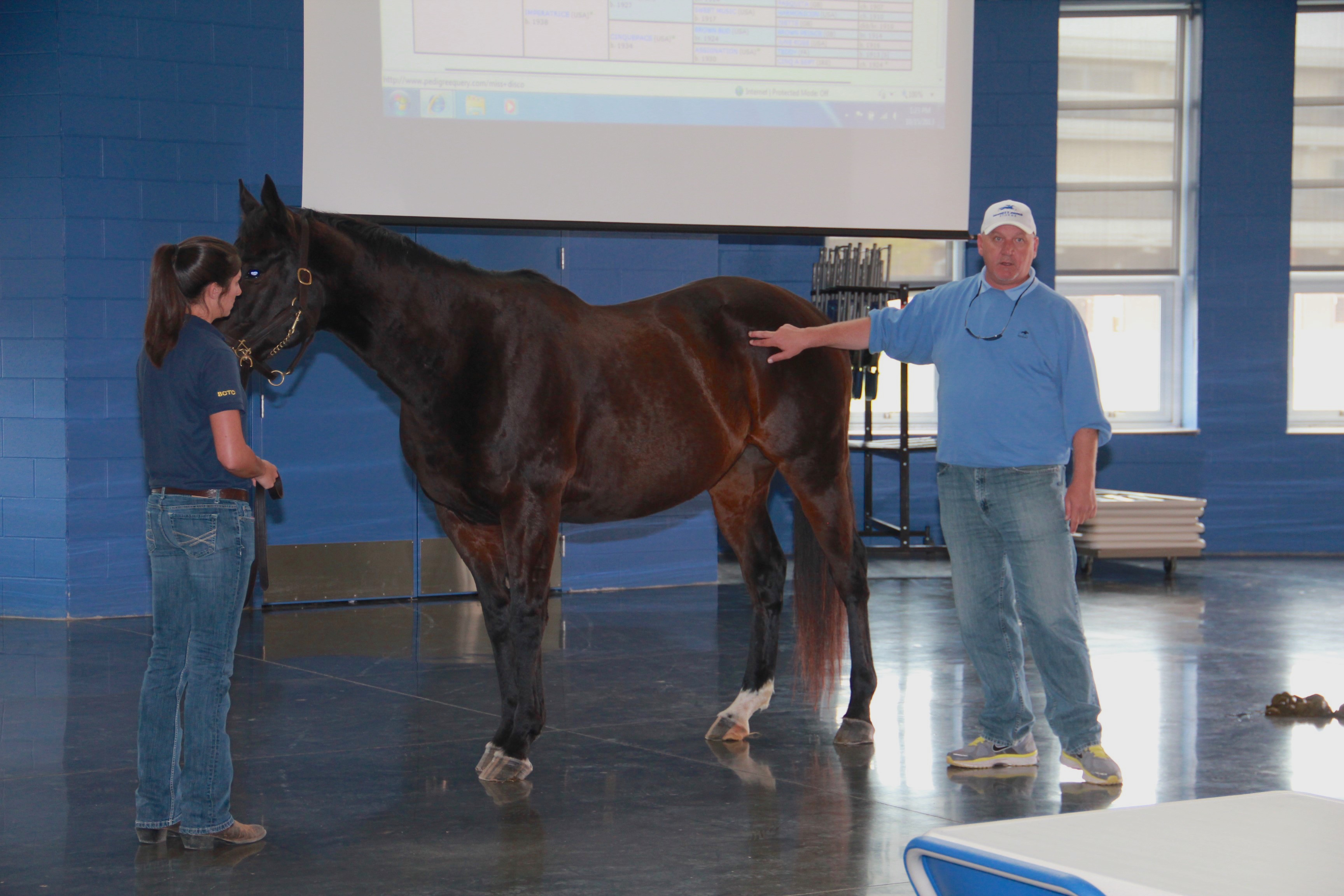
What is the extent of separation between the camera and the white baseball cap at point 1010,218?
3.15m

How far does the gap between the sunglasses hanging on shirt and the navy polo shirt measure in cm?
181

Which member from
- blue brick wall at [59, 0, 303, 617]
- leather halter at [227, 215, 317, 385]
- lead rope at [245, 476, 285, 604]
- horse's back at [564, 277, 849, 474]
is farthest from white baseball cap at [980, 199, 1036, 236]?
blue brick wall at [59, 0, 303, 617]

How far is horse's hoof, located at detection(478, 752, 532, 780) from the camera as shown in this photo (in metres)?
3.24

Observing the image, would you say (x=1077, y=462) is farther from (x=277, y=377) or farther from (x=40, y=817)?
(x=40, y=817)

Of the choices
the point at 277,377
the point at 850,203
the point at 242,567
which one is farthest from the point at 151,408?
the point at 850,203

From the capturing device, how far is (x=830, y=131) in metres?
5.29

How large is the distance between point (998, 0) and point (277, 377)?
A: 6376mm

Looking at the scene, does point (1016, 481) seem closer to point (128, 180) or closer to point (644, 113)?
point (644, 113)

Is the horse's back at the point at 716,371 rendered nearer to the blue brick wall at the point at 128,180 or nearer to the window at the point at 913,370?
the blue brick wall at the point at 128,180

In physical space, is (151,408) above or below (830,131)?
below

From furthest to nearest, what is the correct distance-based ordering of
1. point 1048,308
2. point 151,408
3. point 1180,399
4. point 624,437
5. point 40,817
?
point 1180,399, point 624,437, point 1048,308, point 40,817, point 151,408

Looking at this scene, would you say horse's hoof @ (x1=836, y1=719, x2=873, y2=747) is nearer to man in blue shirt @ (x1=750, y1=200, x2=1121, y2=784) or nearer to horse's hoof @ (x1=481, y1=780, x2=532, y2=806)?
man in blue shirt @ (x1=750, y1=200, x2=1121, y2=784)

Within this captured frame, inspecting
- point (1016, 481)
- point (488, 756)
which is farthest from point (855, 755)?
point (488, 756)

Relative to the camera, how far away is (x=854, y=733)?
3.64 meters
